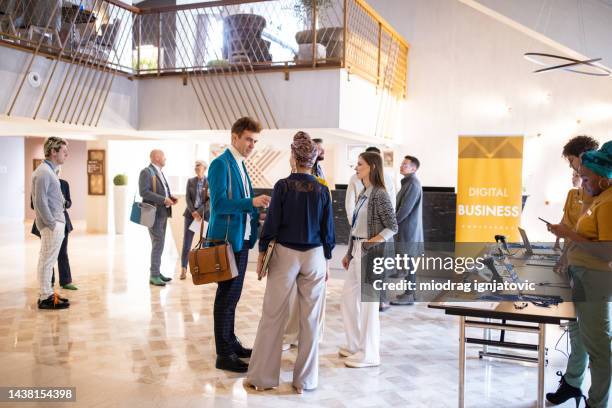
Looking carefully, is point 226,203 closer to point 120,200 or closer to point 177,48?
point 177,48

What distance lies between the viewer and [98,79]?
7145 millimetres

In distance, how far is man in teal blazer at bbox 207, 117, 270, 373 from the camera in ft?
Answer: 11.6

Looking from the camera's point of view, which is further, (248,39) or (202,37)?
(202,37)

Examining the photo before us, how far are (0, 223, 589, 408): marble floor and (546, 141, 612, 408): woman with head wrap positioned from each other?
23.3 inches

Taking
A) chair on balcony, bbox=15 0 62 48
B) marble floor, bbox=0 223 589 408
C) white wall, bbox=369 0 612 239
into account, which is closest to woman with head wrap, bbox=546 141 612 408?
marble floor, bbox=0 223 589 408

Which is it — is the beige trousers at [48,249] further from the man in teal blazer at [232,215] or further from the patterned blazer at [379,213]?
the patterned blazer at [379,213]

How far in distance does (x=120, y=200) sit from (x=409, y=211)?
27.0 ft

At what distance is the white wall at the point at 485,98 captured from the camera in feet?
32.2

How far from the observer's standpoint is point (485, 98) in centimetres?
1045

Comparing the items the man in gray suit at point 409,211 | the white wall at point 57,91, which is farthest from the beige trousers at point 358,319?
the white wall at point 57,91

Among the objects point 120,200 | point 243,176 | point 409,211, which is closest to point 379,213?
point 243,176

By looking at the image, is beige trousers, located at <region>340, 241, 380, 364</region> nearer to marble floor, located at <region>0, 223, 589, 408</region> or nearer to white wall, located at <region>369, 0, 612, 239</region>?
marble floor, located at <region>0, 223, 589, 408</region>

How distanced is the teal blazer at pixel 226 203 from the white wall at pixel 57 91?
3557 mm

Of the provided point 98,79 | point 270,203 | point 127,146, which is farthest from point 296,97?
point 127,146
